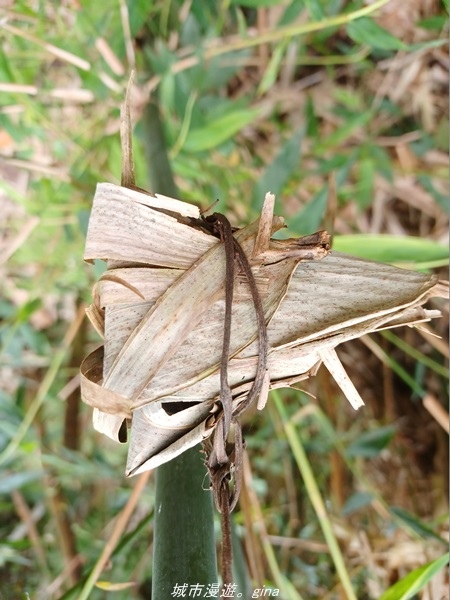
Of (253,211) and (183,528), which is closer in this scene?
(183,528)

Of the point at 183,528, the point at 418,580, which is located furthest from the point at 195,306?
the point at 418,580

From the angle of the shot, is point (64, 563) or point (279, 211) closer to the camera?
point (279, 211)

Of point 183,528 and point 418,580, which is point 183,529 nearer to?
point 183,528

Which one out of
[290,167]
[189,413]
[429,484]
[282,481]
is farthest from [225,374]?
[429,484]

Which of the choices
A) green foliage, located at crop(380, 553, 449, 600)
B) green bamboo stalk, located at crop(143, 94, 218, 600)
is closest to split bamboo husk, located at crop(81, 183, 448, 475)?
green bamboo stalk, located at crop(143, 94, 218, 600)

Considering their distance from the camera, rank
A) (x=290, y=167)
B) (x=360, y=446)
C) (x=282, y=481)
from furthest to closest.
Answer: (x=282, y=481), (x=360, y=446), (x=290, y=167)

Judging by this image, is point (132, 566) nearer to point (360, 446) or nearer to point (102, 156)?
point (360, 446)
